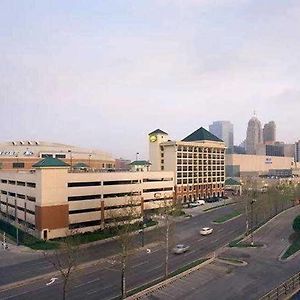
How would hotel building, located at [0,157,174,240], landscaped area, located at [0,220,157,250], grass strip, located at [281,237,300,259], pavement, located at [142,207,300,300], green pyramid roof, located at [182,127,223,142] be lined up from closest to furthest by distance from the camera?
pavement, located at [142,207,300,300] → grass strip, located at [281,237,300,259] → landscaped area, located at [0,220,157,250] → hotel building, located at [0,157,174,240] → green pyramid roof, located at [182,127,223,142]

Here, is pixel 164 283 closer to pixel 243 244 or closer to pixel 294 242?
pixel 243 244

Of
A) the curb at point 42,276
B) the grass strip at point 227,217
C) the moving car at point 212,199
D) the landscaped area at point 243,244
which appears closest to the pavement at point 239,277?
the landscaped area at point 243,244

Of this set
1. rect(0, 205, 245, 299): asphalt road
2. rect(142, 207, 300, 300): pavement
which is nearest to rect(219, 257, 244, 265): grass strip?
rect(142, 207, 300, 300): pavement

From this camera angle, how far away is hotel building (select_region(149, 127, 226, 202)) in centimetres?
10338

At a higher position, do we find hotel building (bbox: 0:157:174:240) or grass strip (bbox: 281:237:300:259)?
hotel building (bbox: 0:157:174:240)

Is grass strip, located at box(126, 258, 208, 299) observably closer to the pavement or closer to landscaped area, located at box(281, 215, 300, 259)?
the pavement

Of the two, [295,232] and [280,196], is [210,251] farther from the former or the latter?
[280,196]

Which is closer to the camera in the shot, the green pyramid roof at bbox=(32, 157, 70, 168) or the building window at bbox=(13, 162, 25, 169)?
the green pyramid roof at bbox=(32, 157, 70, 168)

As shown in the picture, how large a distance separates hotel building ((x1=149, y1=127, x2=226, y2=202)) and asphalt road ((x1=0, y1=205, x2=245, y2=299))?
39.9 metres

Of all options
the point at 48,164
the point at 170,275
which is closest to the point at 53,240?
the point at 48,164

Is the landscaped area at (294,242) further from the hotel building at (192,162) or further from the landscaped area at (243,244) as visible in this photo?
the hotel building at (192,162)

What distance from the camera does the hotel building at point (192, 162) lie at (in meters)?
103

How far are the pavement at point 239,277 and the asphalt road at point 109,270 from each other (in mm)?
3513

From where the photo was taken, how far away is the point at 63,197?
60.3 m
